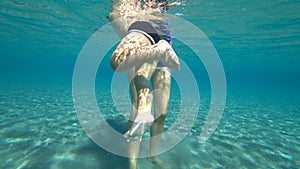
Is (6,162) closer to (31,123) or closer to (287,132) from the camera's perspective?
(31,123)

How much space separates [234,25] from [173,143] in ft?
61.9

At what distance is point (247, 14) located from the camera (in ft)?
55.6

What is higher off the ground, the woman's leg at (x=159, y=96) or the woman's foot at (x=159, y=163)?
the woman's leg at (x=159, y=96)

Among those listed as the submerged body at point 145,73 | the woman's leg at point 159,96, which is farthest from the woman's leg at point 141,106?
the woman's leg at point 159,96

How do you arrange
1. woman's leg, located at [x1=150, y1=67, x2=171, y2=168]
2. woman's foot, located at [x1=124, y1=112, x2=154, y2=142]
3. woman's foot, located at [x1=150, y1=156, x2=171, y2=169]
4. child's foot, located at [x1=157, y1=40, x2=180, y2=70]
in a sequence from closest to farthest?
child's foot, located at [x1=157, y1=40, x2=180, y2=70] → woman's foot, located at [x1=124, y1=112, x2=154, y2=142] → woman's leg, located at [x1=150, y1=67, x2=171, y2=168] → woman's foot, located at [x1=150, y1=156, x2=171, y2=169]

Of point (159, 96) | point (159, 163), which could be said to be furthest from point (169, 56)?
point (159, 163)

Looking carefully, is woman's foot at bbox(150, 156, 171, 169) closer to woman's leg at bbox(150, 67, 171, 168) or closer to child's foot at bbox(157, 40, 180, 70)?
woman's leg at bbox(150, 67, 171, 168)

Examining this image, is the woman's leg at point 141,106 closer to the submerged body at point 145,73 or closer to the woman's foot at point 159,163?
the submerged body at point 145,73

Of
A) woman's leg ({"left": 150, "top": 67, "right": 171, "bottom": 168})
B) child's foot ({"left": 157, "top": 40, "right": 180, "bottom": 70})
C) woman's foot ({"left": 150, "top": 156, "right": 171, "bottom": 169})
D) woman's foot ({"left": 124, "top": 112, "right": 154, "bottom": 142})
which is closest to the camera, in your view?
child's foot ({"left": 157, "top": 40, "right": 180, "bottom": 70})

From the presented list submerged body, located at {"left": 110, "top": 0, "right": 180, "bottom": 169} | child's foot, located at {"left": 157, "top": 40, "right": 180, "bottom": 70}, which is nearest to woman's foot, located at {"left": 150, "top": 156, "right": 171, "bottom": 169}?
submerged body, located at {"left": 110, "top": 0, "right": 180, "bottom": 169}

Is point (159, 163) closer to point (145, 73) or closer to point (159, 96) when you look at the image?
point (159, 96)

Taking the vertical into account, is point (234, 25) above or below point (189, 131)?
above

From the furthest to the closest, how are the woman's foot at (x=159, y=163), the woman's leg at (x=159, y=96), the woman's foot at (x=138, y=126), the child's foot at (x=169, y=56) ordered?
the woman's foot at (x=159, y=163) → the woman's leg at (x=159, y=96) → the woman's foot at (x=138, y=126) → the child's foot at (x=169, y=56)

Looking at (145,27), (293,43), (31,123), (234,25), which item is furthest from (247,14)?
(31,123)
